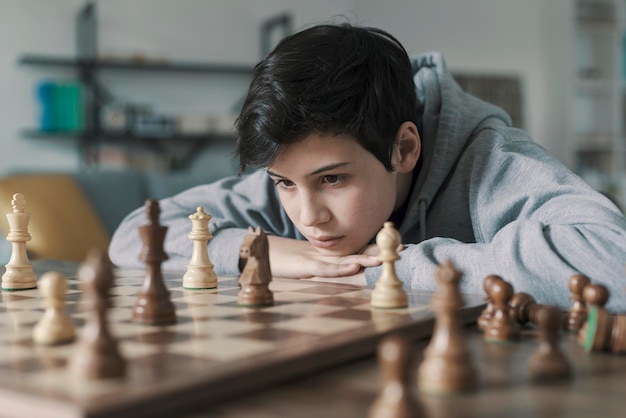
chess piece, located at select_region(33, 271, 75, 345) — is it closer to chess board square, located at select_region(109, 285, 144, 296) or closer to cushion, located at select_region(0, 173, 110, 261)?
chess board square, located at select_region(109, 285, 144, 296)

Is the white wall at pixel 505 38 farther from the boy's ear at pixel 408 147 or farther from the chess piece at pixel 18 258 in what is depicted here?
the chess piece at pixel 18 258

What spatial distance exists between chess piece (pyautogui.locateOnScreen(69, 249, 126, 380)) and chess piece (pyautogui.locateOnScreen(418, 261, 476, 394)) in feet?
0.90

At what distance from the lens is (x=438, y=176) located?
5.58ft

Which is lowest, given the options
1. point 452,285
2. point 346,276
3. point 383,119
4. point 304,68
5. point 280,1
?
point 346,276

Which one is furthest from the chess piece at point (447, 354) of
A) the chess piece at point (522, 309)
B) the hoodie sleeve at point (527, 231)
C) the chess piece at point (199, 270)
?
the chess piece at point (199, 270)

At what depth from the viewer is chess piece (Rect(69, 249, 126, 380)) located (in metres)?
0.66

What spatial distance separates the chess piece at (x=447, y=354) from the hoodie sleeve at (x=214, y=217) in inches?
42.1

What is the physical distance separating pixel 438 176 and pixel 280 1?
4699mm

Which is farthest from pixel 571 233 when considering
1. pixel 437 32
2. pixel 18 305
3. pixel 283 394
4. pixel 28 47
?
pixel 437 32

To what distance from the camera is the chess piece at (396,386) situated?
1.89ft

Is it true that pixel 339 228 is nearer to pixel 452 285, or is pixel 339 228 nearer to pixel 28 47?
pixel 452 285

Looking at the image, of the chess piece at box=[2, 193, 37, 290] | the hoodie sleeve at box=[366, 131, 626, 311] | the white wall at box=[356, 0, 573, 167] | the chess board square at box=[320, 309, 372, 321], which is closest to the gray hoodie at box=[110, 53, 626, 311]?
the hoodie sleeve at box=[366, 131, 626, 311]

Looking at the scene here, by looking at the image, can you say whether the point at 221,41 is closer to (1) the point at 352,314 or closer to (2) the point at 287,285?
(2) the point at 287,285

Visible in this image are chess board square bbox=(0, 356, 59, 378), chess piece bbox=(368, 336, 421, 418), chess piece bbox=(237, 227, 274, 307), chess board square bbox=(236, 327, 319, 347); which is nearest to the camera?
chess piece bbox=(368, 336, 421, 418)
